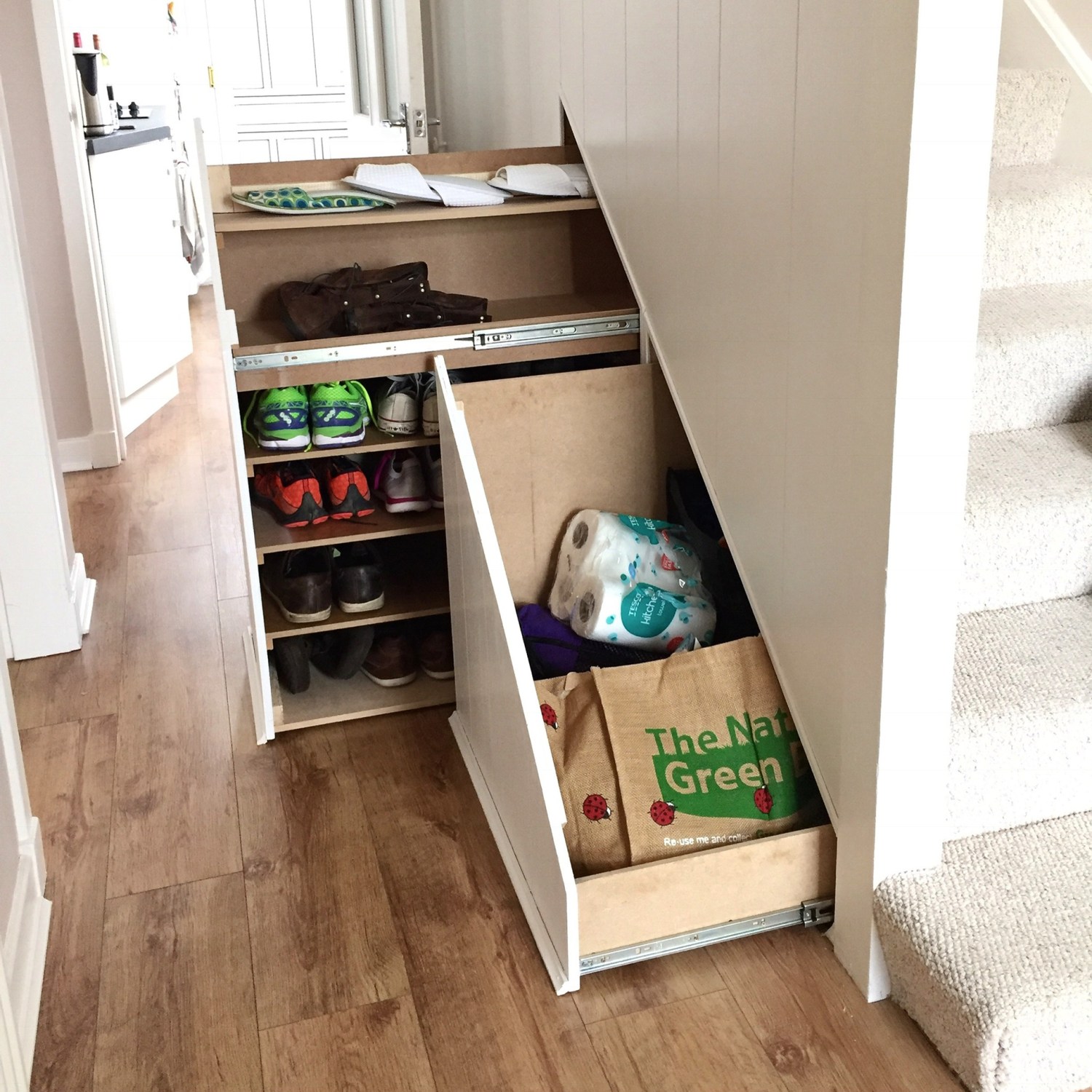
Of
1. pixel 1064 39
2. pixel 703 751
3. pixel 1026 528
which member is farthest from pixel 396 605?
pixel 1064 39

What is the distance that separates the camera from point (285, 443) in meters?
2.02

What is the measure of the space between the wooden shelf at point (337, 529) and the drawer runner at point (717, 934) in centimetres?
86

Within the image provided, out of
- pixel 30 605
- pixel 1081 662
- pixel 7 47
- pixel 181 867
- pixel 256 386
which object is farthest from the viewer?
pixel 7 47

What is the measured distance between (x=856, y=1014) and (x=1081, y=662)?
1.81 feet

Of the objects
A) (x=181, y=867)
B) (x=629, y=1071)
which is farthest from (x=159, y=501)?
(x=629, y=1071)

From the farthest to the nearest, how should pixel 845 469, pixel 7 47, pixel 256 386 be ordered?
pixel 7 47 < pixel 256 386 < pixel 845 469

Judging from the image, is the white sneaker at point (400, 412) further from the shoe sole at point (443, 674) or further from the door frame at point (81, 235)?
the door frame at point (81, 235)

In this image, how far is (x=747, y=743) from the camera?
5.44ft

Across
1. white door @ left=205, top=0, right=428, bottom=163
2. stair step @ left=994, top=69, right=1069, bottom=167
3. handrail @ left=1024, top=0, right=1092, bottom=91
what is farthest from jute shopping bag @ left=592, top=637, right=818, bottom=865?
white door @ left=205, top=0, right=428, bottom=163

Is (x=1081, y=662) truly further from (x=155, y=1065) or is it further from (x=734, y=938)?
(x=155, y=1065)

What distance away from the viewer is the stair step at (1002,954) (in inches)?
51.1

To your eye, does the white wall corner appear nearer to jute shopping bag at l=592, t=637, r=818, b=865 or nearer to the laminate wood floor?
the laminate wood floor

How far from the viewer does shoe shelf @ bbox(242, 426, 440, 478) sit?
202 cm

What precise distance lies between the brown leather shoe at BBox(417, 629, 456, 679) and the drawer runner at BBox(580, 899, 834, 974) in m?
0.83
